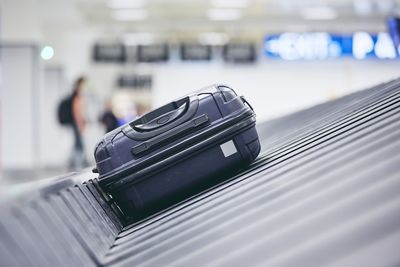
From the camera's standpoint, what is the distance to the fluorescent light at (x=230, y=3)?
45.1 ft

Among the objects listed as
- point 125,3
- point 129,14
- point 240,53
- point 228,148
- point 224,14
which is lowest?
point 240,53

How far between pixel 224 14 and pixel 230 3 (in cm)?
127

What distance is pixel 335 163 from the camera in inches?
63.3

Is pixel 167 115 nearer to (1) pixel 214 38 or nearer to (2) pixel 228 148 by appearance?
(2) pixel 228 148

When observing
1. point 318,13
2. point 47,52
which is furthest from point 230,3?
point 47,52

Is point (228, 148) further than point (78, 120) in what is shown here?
No

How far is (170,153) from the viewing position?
6.74 ft

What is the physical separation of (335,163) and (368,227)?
0.55m

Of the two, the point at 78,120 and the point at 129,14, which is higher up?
the point at 129,14

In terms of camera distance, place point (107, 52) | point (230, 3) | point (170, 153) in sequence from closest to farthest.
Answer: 1. point (170, 153)
2. point (230, 3)
3. point (107, 52)

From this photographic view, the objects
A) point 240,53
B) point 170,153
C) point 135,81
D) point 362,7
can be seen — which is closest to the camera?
point 170,153

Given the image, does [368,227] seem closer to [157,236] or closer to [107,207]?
[157,236]

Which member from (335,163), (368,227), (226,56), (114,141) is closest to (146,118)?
(114,141)

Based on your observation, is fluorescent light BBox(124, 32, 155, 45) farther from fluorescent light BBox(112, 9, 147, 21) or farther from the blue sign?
the blue sign
